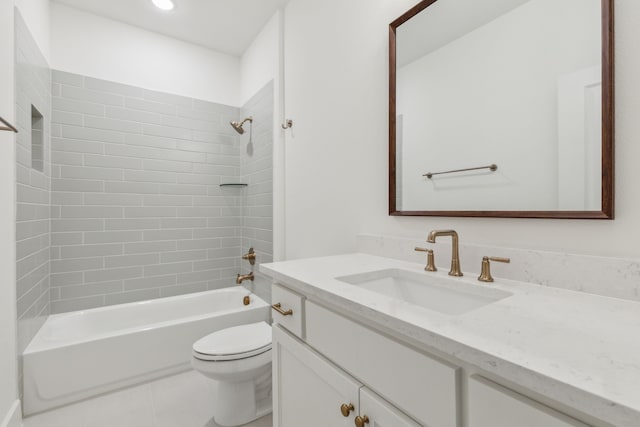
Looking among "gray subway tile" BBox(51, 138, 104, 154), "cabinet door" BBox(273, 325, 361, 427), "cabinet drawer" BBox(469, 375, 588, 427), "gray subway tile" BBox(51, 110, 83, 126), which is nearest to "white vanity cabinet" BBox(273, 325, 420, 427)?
"cabinet door" BBox(273, 325, 361, 427)

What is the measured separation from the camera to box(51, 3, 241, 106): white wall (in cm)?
222

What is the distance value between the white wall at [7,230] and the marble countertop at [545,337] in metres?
1.55

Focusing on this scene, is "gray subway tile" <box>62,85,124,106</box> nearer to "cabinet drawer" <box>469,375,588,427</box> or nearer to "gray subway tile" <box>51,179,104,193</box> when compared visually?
"gray subway tile" <box>51,179,104,193</box>

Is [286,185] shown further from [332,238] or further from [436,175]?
[436,175]

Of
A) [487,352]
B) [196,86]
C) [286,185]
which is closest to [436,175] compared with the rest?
[487,352]

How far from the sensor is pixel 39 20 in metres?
1.92

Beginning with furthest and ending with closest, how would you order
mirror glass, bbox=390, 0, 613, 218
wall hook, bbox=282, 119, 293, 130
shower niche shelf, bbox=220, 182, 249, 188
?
shower niche shelf, bbox=220, 182, 249, 188 → wall hook, bbox=282, 119, 293, 130 → mirror glass, bbox=390, 0, 613, 218

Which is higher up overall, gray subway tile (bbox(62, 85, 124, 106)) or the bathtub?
gray subway tile (bbox(62, 85, 124, 106))

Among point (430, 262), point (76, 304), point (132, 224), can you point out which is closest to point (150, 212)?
point (132, 224)

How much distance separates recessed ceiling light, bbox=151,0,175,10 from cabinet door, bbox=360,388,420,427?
2702 millimetres

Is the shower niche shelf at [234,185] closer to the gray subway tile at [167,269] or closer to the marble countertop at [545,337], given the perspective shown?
the gray subway tile at [167,269]

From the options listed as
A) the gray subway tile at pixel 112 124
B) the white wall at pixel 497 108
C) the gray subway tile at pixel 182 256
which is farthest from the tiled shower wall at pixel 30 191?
the white wall at pixel 497 108

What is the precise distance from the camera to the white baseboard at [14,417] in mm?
1404

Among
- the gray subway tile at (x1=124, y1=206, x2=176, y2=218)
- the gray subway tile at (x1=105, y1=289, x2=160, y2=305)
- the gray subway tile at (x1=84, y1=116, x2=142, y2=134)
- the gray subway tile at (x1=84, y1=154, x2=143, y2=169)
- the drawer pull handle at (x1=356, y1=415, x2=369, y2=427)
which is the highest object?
the gray subway tile at (x1=84, y1=116, x2=142, y2=134)
